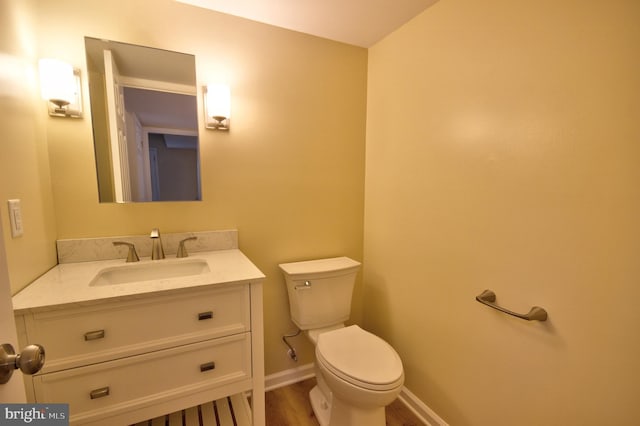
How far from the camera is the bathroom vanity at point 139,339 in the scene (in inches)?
34.8

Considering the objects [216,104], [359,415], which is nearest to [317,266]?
[359,415]

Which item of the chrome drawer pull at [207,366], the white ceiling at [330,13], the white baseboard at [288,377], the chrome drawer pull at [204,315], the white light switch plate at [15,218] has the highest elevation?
the white ceiling at [330,13]

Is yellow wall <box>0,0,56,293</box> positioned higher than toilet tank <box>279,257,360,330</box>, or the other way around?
yellow wall <box>0,0,56,293</box>

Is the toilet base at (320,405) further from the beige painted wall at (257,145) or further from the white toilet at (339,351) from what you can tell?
the beige painted wall at (257,145)

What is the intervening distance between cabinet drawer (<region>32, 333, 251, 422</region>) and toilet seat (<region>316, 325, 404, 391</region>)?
1.27ft

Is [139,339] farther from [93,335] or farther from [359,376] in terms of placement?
[359,376]

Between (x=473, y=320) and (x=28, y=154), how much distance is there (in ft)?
6.52

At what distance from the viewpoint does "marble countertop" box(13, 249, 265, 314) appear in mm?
878

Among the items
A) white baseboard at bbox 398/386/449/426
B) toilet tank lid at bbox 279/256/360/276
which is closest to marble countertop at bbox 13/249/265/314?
toilet tank lid at bbox 279/256/360/276

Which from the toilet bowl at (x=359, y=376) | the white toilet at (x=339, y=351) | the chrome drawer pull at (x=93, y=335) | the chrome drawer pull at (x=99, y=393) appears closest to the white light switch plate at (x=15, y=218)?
the chrome drawer pull at (x=93, y=335)

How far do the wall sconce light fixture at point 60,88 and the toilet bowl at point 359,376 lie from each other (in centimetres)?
160

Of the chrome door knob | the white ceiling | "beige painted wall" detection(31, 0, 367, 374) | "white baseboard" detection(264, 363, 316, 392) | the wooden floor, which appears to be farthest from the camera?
"white baseboard" detection(264, 363, 316, 392)

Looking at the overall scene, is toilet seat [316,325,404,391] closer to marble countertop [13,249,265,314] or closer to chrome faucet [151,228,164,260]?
marble countertop [13,249,265,314]

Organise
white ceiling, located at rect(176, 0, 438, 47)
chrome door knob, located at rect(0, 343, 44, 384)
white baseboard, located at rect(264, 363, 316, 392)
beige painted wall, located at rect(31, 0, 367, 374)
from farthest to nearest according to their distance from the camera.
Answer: white baseboard, located at rect(264, 363, 316, 392) → white ceiling, located at rect(176, 0, 438, 47) → beige painted wall, located at rect(31, 0, 367, 374) → chrome door knob, located at rect(0, 343, 44, 384)
